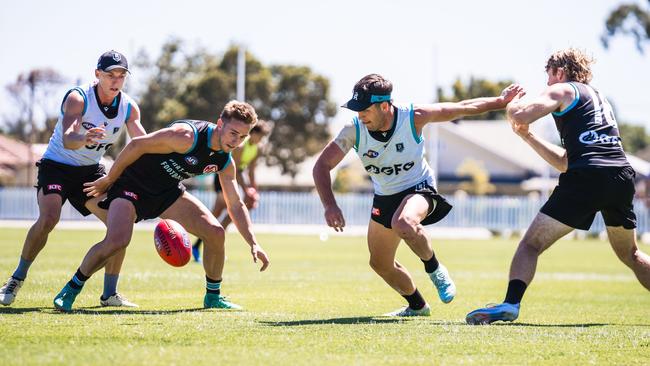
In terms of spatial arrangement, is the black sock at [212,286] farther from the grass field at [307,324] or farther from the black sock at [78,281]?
the black sock at [78,281]

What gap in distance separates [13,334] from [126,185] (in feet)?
7.93

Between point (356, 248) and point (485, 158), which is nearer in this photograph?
point (356, 248)

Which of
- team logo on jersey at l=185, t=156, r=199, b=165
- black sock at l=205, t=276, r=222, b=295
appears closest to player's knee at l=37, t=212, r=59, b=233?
team logo on jersey at l=185, t=156, r=199, b=165

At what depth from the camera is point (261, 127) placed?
15.8 m

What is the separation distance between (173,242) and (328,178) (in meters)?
1.62

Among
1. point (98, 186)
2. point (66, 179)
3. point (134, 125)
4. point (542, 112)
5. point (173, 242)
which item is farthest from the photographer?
point (134, 125)

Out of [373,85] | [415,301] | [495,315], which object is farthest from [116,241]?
[495,315]

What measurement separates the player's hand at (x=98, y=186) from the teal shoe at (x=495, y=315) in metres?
3.56

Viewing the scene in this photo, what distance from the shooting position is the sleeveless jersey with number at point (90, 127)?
29.8ft

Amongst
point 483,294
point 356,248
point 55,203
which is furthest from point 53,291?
point 356,248

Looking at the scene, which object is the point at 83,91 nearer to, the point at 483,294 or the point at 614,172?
the point at 614,172

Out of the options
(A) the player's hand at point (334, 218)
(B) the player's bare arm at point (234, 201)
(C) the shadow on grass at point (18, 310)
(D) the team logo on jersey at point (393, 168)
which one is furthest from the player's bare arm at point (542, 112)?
(C) the shadow on grass at point (18, 310)

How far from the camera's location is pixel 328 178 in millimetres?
8484

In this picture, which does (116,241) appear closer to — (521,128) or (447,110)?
(447,110)
